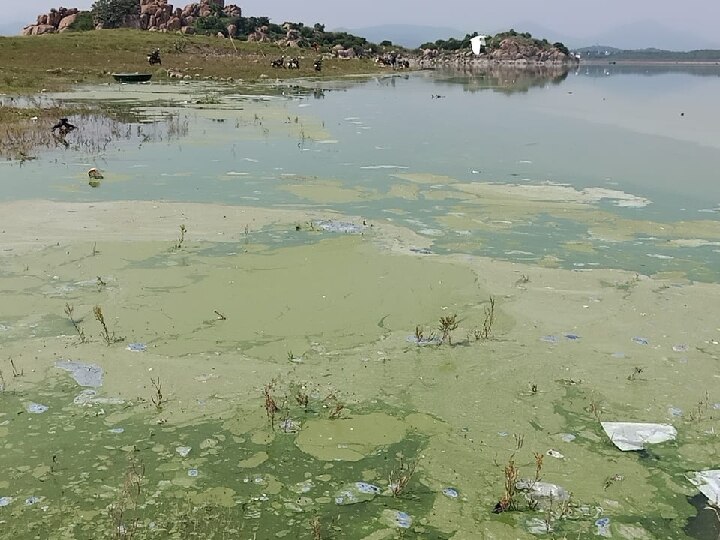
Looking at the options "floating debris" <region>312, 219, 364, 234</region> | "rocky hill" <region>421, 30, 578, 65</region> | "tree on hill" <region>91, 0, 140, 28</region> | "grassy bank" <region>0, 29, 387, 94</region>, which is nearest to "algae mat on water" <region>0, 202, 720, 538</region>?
"floating debris" <region>312, 219, 364, 234</region>

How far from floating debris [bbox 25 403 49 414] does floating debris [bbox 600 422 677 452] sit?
381 cm

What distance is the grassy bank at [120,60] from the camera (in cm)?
3198

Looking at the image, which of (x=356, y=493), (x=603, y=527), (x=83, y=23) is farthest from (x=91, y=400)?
(x=83, y=23)

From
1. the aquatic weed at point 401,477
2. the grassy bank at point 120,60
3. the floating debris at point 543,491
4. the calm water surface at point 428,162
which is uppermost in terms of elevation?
the grassy bank at point 120,60

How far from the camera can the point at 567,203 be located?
10.2 meters

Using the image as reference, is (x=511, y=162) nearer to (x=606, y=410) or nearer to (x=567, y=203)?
(x=567, y=203)

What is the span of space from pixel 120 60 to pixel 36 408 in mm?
42419

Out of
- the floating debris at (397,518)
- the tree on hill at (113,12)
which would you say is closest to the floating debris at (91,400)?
the floating debris at (397,518)

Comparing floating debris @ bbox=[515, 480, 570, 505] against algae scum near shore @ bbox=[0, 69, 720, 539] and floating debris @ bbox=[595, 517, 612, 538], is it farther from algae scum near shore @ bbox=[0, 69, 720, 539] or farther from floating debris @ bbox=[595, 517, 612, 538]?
floating debris @ bbox=[595, 517, 612, 538]

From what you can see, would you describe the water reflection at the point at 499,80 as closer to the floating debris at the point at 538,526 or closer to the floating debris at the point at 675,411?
the floating debris at the point at 675,411

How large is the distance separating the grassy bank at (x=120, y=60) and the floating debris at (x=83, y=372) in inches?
919

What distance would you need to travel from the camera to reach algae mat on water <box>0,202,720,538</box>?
3.61 meters

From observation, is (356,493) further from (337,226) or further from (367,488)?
(337,226)

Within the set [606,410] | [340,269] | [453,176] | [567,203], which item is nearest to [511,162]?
[453,176]
